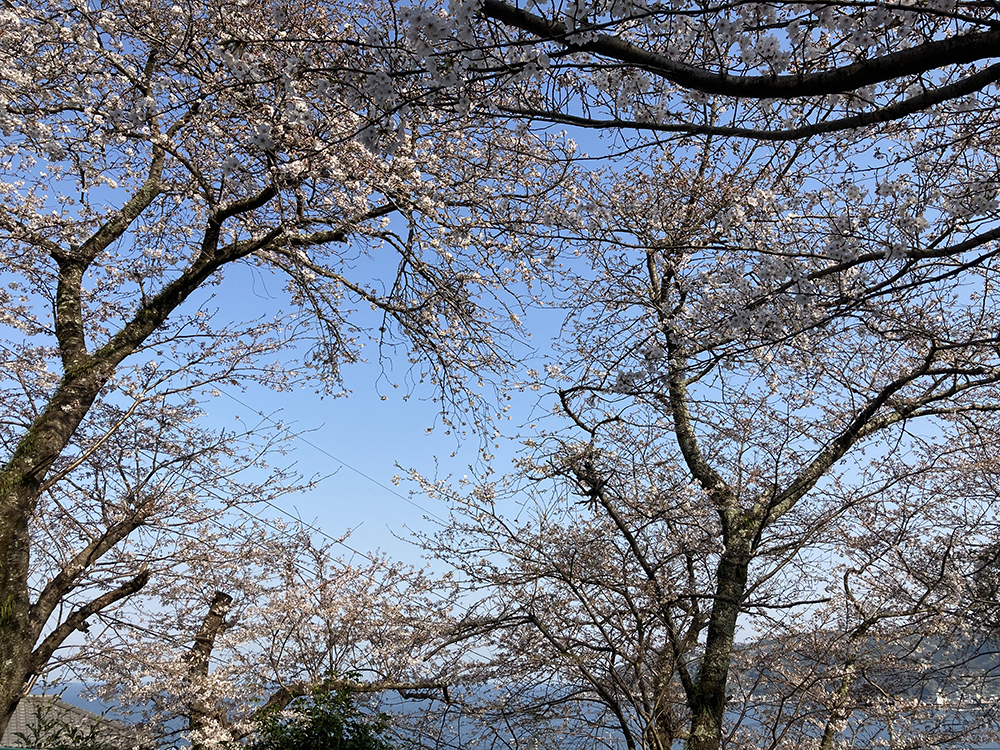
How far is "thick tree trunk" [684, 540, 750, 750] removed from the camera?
446 cm

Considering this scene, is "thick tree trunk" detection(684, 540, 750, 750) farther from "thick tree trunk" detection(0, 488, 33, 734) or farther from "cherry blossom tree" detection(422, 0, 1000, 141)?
"thick tree trunk" detection(0, 488, 33, 734)

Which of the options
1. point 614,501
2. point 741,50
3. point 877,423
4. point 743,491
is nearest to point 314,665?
point 614,501

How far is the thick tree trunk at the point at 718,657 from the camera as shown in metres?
4.46

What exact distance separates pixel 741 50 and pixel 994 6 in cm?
84

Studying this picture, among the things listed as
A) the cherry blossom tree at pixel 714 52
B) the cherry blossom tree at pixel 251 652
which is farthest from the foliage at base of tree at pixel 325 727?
the cherry blossom tree at pixel 714 52

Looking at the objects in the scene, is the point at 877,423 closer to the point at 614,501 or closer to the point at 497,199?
the point at 614,501

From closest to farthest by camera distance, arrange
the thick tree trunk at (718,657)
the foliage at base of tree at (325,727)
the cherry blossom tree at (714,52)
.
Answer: the cherry blossom tree at (714,52)
the thick tree trunk at (718,657)
the foliage at base of tree at (325,727)

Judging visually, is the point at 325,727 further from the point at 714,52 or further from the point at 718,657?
the point at 714,52

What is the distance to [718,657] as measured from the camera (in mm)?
4613

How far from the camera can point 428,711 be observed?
17.6 feet

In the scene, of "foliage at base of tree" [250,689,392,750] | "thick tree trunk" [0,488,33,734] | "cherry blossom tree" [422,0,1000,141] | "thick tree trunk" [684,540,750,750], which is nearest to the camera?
"cherry blossom tree" [422,0,1000,141]

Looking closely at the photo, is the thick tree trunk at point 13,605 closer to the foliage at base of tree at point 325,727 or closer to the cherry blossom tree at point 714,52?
the foliage at base of tree at point 325,727

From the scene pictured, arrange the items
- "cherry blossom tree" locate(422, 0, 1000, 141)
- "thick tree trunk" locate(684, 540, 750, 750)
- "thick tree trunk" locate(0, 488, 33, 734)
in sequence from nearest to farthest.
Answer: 1. "cherry blossom tree" locate(422, 0, 1000, 141)
2. "thick tree trunk" locate(684, 540, 750, 750)
3. "thick tree trunk" locate(0, 488, 33, 734)

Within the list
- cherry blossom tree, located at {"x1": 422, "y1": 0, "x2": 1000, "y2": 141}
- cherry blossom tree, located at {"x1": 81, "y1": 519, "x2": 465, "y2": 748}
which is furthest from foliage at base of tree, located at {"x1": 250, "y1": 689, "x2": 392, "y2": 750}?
cherry blossom tree, located at {"x1": 422, "y1": 0, "x2": 1000, "y2": 141}
